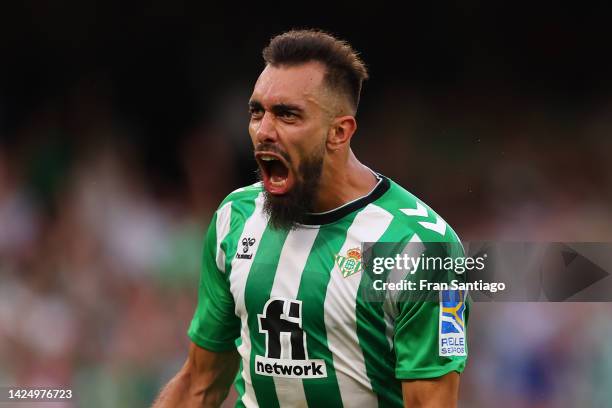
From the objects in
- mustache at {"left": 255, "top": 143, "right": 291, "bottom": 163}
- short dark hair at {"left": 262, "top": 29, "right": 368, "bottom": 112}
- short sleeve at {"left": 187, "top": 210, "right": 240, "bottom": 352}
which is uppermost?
short dark hair at {"left": 262, "top": 29, "right": 368, "bottom": 112}

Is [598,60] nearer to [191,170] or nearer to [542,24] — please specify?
[542,24]

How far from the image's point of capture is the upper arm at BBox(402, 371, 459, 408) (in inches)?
110

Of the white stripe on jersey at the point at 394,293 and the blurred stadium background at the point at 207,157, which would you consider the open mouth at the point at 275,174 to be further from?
the blurred stadium background at the point at 207,157

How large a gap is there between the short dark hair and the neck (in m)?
0.20

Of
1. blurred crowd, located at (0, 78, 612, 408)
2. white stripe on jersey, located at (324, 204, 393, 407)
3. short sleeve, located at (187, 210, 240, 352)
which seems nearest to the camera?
white stripe on jersey, located at (324, 204, 393, 407)

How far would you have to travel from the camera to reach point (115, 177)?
22.6 feet

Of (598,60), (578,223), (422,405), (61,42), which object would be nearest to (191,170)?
(61,42)

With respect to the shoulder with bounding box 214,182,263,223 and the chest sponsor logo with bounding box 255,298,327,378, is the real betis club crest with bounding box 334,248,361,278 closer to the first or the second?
the chest sponsor logo with bounding box 255,298,327,378

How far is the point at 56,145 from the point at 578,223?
382cm

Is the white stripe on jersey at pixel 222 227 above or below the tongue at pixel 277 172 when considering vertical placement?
below

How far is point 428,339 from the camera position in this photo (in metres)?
2.81

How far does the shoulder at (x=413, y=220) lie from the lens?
2930 mm

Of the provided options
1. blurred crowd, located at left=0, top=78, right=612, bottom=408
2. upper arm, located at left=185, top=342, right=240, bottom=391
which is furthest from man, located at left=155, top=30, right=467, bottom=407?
blurred crowd, located at left=0, top=78, right=612, bottom=408

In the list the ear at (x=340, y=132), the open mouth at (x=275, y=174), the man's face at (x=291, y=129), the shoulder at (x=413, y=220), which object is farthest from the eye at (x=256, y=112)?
the shoulder at (x=413, y=220)
